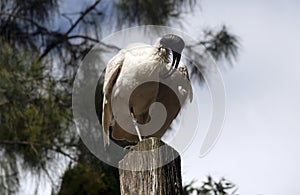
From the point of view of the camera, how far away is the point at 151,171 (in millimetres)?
1305

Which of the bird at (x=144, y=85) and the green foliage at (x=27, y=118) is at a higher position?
the green foliage at (x=27, y=118)

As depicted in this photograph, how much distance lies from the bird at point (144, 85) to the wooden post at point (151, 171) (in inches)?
23.8

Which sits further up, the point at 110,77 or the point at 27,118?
the point at 27,118

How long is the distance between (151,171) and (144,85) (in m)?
0.68

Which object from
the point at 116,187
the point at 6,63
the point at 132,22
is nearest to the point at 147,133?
the point at 116,187

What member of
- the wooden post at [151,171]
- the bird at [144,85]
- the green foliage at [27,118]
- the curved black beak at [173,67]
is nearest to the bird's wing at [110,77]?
the bird at [144,85]

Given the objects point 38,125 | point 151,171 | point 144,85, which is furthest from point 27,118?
point 151,171

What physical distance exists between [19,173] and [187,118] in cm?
102

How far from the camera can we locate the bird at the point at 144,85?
1.95 meters

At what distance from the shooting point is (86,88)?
9.82ft

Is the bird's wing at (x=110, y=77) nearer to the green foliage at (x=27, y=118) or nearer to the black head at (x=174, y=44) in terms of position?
the black head at (x=174, y=44)

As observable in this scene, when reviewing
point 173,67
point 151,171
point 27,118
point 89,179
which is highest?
point 27,118

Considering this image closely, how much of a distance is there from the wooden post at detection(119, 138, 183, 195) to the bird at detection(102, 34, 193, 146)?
23.8 inches

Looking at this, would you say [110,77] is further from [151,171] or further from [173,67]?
[151,171]
